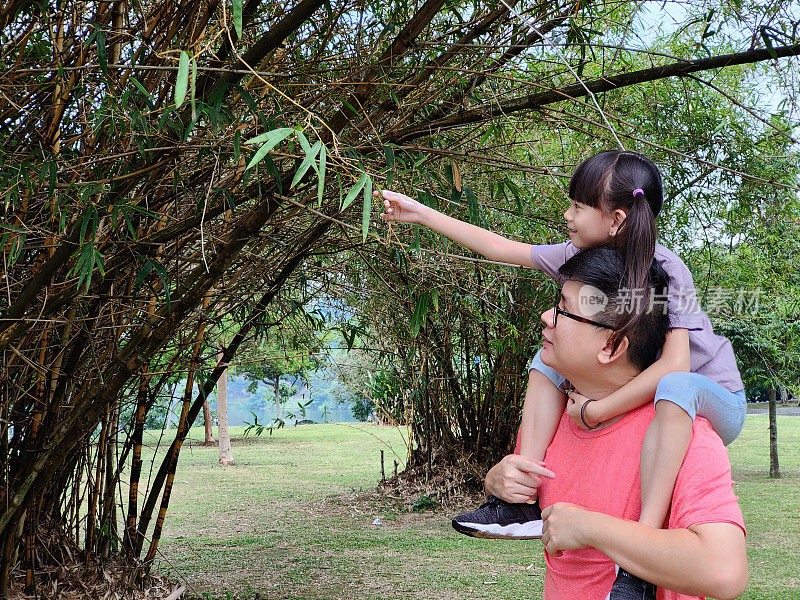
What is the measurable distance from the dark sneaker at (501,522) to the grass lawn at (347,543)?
3078 millimetres

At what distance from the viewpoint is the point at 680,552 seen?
945 millimetres

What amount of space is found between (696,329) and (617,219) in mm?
228

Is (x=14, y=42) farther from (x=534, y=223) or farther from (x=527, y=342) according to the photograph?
(x=527, y=342)

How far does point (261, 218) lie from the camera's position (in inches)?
78.7

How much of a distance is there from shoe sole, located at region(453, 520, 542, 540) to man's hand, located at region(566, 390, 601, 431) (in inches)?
8.1

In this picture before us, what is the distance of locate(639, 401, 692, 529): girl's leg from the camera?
1.05m

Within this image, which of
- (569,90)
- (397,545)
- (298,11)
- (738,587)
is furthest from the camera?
(397,545)

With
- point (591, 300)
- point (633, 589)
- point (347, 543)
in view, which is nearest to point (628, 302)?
point (591, 300)

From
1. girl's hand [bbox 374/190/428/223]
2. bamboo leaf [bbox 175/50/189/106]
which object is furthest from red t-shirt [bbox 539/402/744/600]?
bamboo leaf [bbox 175/50/189/106]

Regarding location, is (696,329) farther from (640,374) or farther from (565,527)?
(565,527)

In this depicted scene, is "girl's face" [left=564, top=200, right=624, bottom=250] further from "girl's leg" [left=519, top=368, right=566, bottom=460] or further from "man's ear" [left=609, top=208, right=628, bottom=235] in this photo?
"girl's leg" [left=519, top=368, right=566, bottom=460]

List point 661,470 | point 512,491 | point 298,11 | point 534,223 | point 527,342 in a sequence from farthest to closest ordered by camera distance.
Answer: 1. point 527,342
2. point 534,223
3. point 298,11
4. point 512,491
5. point 661,470

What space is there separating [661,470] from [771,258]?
687cm

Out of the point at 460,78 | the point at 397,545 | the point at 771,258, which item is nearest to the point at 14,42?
the point at 460,78
